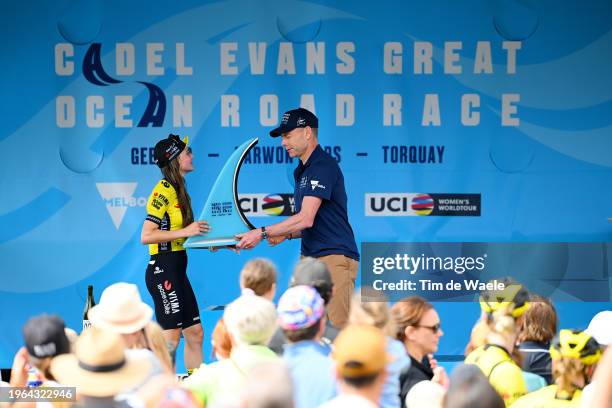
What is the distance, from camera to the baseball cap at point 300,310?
3.54m

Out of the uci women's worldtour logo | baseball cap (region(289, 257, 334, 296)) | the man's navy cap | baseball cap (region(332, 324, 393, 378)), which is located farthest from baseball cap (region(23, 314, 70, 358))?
the uci women's worldtour logo

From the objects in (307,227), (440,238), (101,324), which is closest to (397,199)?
(440,238)

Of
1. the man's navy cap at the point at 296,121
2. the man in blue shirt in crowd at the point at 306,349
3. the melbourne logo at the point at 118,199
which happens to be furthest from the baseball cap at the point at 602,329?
the melbourne logo at the point at 118,199

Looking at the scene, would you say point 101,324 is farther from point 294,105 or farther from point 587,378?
point 294,105

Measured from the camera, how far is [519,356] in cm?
412

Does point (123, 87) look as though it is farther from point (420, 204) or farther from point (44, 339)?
point (44, 339)

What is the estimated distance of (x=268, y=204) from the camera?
23.2 feet

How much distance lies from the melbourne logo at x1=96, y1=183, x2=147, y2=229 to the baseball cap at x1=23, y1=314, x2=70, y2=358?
3.54 m

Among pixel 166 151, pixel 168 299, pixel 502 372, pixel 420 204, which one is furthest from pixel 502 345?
pixel 420 204

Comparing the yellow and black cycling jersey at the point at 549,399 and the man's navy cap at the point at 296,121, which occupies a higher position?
the man's navy cap at the point at 296,121

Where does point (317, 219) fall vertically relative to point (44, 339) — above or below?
above

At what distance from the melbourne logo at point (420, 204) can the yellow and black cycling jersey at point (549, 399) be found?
3.52m

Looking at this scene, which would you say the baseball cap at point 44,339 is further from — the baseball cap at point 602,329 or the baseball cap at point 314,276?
the baseball cap at point 602,329

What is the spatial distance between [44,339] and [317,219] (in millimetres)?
2418
